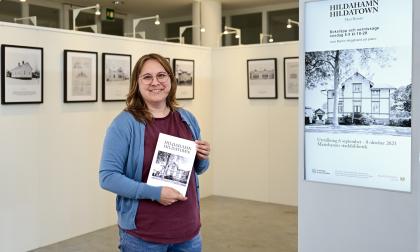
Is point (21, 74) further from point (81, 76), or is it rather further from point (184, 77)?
point (184, 77)

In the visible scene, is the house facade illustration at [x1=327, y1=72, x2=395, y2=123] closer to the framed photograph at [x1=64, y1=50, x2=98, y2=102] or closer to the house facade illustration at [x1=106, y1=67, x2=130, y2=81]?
the framed photograph at [x1=64, y1=50, x2=98, y2=102]

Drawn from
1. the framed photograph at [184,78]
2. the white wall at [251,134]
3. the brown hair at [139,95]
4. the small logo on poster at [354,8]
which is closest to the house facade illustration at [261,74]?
the white wall at [251,134]

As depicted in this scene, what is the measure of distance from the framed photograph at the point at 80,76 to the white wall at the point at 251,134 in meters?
2.37

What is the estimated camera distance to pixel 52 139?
16.9ft

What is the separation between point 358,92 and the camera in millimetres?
2490

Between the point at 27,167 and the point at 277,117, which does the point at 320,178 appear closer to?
the point at 27,167

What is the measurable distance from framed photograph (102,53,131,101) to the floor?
1.56 meters

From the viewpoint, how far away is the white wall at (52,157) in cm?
477

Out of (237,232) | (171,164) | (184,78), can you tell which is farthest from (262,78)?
(171,164)

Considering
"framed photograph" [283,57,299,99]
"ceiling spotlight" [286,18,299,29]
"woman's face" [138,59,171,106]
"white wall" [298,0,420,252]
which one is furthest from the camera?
"ceiling spotlight" [286,18,299,29]

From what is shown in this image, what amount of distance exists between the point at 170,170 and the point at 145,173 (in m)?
0.11

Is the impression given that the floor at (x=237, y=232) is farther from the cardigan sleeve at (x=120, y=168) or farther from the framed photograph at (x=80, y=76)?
the cardigan sleeve at (x=120, y=168)

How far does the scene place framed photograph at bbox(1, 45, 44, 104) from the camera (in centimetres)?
467

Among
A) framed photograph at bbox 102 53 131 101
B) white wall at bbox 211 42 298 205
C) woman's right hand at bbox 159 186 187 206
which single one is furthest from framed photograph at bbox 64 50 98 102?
woman's right hand at bbox 159 186 187 206
